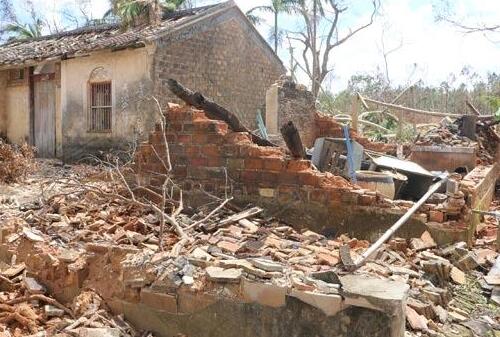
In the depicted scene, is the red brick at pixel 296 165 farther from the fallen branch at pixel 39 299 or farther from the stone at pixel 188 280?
the fallen branch at pixel 39 299

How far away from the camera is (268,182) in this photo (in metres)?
4.79

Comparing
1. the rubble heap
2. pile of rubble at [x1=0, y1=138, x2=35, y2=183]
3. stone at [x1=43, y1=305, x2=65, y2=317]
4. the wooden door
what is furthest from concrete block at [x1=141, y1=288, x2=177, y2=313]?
the wooden door

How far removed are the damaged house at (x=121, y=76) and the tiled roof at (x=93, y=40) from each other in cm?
4

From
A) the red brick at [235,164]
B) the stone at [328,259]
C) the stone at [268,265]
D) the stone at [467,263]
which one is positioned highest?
the red brick at [235,164]

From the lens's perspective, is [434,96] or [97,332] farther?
[434,96]

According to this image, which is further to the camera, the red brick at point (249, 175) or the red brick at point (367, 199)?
the red brick at point (249, 175)

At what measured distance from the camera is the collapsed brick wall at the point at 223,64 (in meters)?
12.8

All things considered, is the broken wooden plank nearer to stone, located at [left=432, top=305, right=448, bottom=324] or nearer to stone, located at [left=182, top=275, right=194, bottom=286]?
stone, located at [left=182, top=275, right=194, bottom=286]

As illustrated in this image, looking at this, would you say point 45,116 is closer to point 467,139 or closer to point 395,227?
point 467,139

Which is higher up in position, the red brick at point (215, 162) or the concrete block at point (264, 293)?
the red brick at point (215, 162)

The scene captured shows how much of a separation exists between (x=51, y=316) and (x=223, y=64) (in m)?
11.7

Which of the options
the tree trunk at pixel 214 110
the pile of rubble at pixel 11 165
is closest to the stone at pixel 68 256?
the tree trunk at pixel 214 110

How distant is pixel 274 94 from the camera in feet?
41.7

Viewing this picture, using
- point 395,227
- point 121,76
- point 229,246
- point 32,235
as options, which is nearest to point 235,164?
point 229,246
